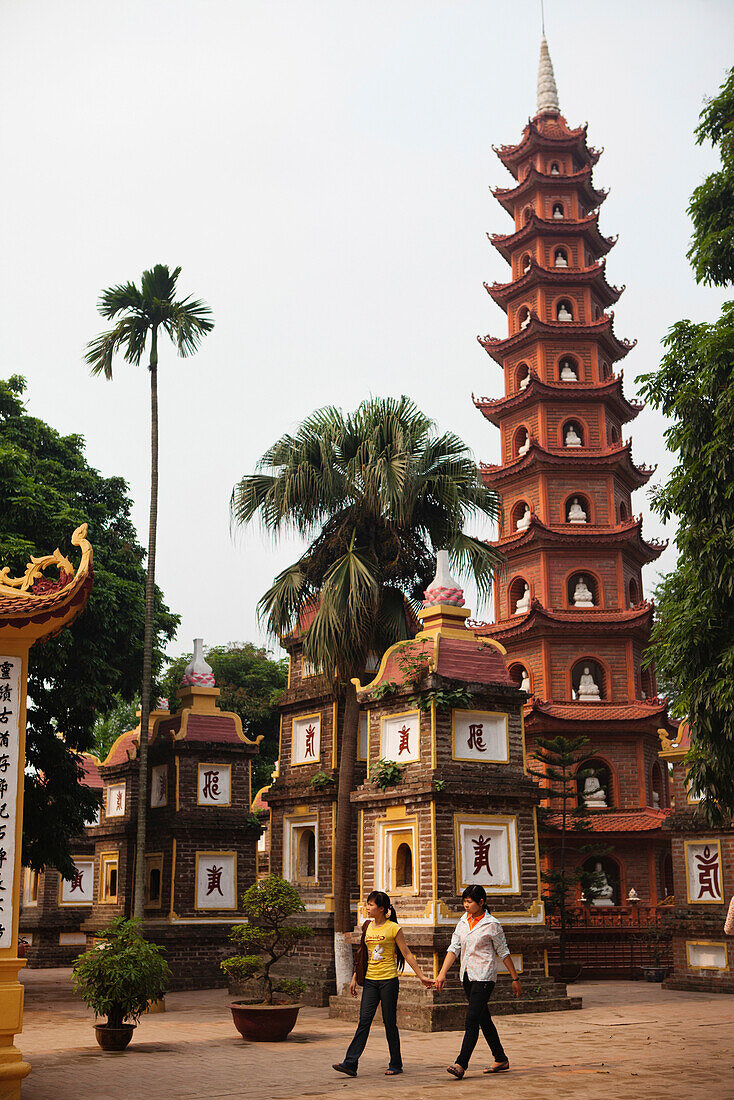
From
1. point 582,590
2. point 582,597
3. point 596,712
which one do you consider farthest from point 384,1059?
point 582,590

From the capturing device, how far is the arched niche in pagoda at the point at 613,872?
2602 centimetres

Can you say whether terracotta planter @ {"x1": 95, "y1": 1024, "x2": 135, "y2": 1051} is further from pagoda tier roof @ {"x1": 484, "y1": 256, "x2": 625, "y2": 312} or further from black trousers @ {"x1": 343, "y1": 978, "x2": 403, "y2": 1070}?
pagoda tier roof @ {"x1": 484, "y1": 256, "x2": 625, "y2": 312}

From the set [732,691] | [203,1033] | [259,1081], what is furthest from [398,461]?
[259,1081]

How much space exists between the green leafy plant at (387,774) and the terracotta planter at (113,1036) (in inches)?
199

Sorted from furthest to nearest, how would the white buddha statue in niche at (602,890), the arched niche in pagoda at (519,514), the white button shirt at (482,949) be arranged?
the arched niche in pagoda at (519,514) < the white buddha statue in niche at (602,890) < the white button shirt at (482,949)

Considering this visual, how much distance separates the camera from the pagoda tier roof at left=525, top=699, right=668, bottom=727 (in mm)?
26828

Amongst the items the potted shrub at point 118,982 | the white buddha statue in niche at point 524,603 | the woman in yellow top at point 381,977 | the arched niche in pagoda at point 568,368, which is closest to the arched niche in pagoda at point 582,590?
the white buddha statue in niche at point 524,603

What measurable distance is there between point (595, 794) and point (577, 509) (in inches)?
303

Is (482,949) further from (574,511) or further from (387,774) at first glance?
(574,511)

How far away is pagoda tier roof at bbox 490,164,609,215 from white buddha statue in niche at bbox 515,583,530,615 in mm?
12694

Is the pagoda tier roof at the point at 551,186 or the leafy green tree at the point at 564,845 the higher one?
the pagoda tier roof at the point at 551,186

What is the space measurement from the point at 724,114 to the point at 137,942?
491 inches

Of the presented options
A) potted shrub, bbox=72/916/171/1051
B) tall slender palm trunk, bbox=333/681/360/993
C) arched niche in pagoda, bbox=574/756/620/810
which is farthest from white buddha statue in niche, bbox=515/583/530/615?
potted shrub, bbox=72/916/171/1051

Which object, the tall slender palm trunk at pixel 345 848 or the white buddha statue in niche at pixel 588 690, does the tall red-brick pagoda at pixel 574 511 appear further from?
the tall slender palm trunk at pixel 345 848
